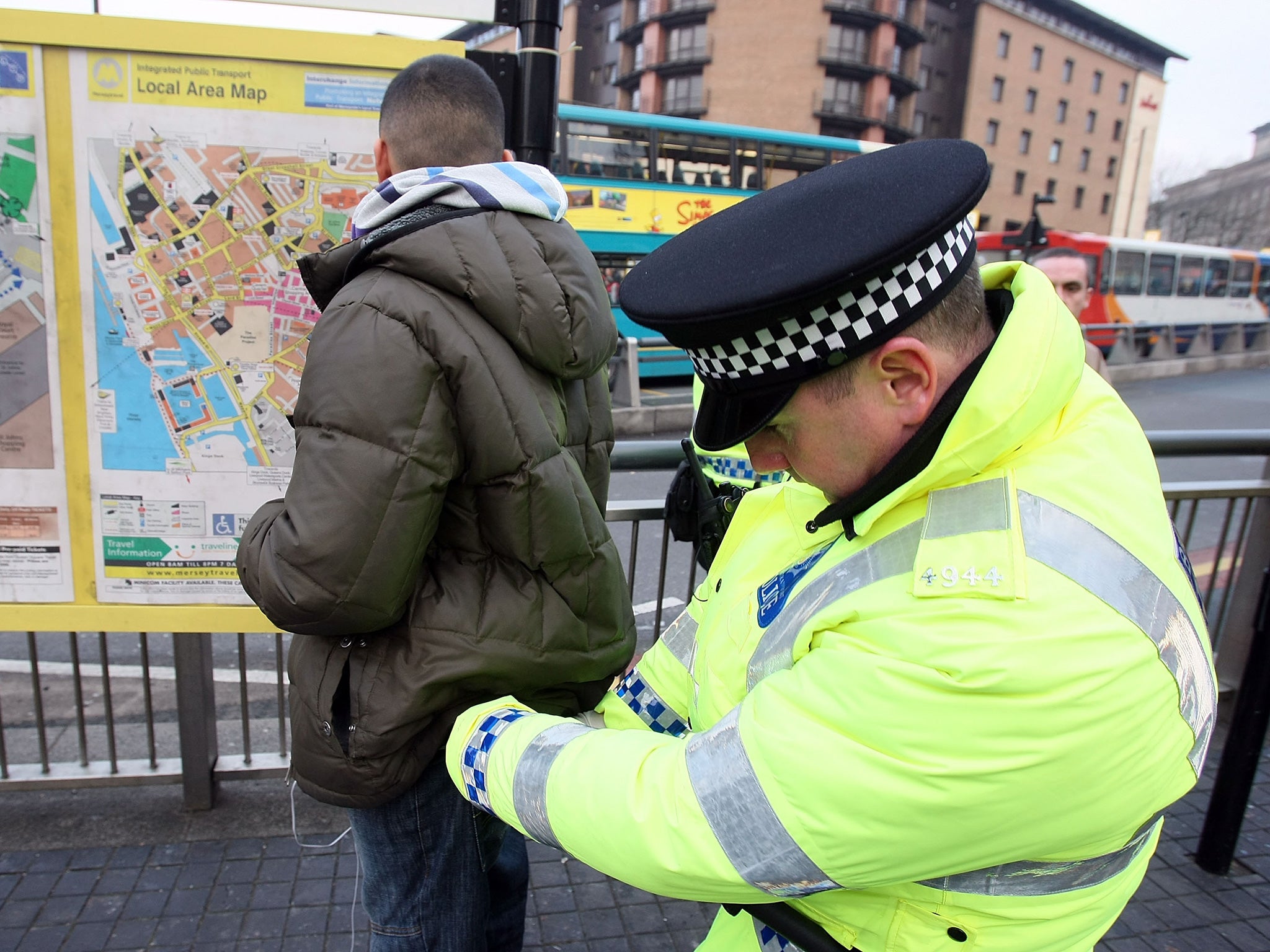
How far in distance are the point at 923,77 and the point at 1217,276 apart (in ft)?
106

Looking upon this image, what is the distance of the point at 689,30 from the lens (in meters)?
47.5

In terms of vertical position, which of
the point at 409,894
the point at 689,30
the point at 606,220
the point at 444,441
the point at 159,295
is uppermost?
the point at 689,30

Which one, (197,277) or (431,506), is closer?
(431,506)

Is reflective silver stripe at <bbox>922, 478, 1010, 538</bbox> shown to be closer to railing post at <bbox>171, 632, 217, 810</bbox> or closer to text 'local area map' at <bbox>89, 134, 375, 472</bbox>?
text 'local area map' at <bbox>89, 134, 375, 472</bbox>

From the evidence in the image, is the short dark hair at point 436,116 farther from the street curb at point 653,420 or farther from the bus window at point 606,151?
the bus window at point 606,151

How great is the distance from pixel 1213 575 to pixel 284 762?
13.2ft

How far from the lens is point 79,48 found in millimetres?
2297

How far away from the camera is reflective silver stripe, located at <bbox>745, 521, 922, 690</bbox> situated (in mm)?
961

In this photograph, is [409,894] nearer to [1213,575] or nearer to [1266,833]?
[1266,833]

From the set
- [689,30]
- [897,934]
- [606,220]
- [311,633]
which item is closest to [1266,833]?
[897,934]

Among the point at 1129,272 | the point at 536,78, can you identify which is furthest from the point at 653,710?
the point at 1129,272

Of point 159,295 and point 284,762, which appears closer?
point 159,295

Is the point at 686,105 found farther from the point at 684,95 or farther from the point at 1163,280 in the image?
the point at 1163,280

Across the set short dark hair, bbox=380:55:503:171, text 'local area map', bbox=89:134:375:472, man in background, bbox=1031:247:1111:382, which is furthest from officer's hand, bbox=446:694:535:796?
man in background, bbox=1031:247:1111:382
